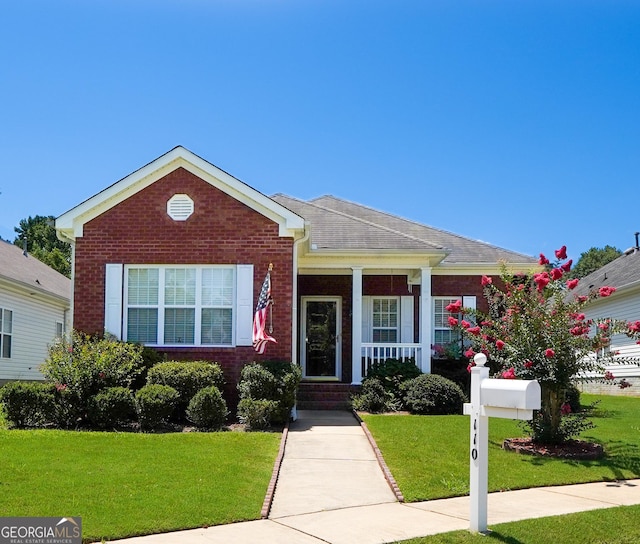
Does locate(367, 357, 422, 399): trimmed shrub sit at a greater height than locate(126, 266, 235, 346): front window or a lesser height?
lesser

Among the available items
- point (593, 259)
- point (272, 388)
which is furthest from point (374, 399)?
point (593, 259)

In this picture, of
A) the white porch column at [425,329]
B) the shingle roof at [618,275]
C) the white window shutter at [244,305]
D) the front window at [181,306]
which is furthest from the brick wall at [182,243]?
the shingle roof at [618,275]

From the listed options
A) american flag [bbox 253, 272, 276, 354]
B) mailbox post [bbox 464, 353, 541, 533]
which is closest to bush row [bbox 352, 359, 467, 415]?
american flag [bbox 253, 272, 276, 354]

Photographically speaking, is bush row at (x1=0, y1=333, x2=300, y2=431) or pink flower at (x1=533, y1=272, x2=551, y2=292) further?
Result: bush row at (x1=0, y1=333, x2=300, y2=431)

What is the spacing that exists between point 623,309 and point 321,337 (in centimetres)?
1123

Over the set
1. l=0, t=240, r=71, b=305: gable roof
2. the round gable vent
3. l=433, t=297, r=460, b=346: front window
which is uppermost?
the round gable vent

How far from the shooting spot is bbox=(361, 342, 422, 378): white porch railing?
664 inches

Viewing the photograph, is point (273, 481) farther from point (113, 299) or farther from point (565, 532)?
point (113, 299)

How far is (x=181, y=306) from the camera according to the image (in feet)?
48.6

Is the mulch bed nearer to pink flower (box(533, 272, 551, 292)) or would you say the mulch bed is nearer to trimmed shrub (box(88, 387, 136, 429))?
pink flower (box(533, 272, 551, 292))

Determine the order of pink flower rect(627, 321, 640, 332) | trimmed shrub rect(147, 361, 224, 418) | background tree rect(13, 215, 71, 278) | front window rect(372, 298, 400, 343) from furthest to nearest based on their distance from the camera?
background tree rect(13, 215, 71, 278) < front window rect(372, 298, 400, 343) < trimmed shrub rect(147, 361, 224, 418) < pink flower rect(627, 321, 640, 332)

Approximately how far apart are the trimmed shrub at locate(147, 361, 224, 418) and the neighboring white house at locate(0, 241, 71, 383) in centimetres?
788

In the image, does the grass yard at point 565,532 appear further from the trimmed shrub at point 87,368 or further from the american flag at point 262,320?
the trimmed shrub at point 87,368

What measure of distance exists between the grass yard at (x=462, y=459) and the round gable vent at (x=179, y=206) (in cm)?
564
